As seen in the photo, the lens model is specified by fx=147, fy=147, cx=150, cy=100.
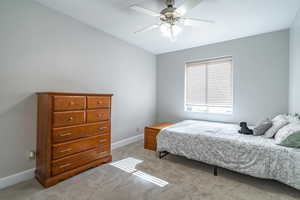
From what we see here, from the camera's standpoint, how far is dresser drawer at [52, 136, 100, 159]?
1993 mm

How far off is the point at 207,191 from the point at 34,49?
3121mm

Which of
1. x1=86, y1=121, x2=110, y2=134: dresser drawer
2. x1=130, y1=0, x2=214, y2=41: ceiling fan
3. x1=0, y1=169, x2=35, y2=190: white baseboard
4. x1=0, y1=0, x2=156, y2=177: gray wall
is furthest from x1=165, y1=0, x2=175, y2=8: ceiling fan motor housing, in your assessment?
x1=0, y1=169, x2=35, y2=190: white baseboard

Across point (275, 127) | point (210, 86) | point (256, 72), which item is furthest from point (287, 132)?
point (210, 86)

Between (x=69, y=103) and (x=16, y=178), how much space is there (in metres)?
1.22

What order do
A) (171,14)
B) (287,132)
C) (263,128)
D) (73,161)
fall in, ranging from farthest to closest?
(263,128)
(73,161)
(171,14)
(287,132)

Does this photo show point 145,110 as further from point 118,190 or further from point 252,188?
point 252,188

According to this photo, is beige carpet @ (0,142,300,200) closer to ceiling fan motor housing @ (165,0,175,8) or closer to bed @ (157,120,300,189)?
bed @ (157,120,300,189)

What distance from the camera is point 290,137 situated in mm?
1833

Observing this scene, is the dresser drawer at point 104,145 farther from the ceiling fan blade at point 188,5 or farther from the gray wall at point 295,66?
the gray wall at point 295,66

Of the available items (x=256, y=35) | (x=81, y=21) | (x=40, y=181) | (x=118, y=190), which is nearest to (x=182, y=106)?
(x=256, y=35)

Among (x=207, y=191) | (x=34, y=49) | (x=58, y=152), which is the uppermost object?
(x=34, y=49)

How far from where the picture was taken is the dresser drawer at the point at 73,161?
1.99 m

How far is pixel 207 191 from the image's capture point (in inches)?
74.4

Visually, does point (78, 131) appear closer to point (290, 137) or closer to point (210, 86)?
point (290, 137)
